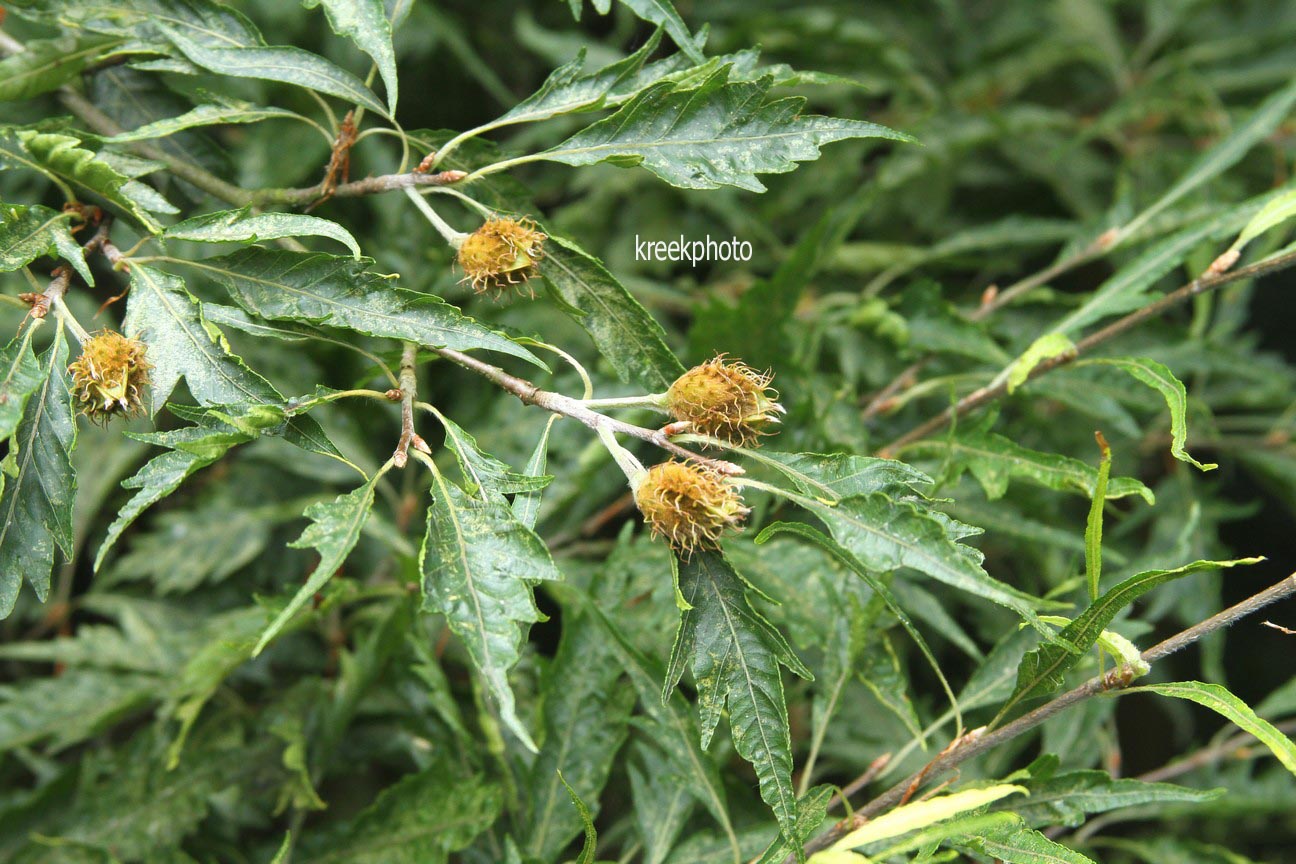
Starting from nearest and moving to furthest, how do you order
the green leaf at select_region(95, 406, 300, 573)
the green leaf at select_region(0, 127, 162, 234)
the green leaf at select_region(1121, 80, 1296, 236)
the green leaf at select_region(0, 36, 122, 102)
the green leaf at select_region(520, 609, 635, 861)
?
the green leaf at select_region(95, 406, 300, 573) → the green leaf at select_region(0, 127, 162, 234) → the green leaf at select_region(0, 36, 122, 102) → the green leaf at select_region(520, 609, 635, 861) → the green leaf at select_region(1121, 80, 1296, 236)

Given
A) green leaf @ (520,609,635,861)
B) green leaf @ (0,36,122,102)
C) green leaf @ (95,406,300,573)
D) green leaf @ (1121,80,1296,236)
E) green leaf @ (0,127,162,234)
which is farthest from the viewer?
green leaf @ (1121,80,1296,236)

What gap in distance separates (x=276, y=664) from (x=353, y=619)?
167 mm

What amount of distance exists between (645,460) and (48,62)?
80cm

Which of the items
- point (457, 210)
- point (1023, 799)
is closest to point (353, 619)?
point (457, 210)

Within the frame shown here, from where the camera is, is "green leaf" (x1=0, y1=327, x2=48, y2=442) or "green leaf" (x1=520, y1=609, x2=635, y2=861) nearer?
"green leaf" (x1=0, y1=327, x2=48, y2=442)

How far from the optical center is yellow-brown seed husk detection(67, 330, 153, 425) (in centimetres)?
77

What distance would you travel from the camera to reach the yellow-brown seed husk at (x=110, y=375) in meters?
0.77

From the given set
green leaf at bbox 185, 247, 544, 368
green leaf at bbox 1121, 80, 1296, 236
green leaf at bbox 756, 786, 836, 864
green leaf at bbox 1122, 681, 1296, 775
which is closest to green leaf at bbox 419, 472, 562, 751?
green leaf at bbox 185, 247, 544, 368

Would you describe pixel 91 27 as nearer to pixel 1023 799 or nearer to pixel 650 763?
pixel 650 763

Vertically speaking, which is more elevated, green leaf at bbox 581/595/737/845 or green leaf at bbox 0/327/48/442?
green leaf at bbox 0/327/48/442

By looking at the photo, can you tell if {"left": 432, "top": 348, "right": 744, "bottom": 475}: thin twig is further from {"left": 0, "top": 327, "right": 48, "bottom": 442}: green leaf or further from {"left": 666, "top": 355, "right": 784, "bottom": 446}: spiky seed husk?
{"left": 0, "top": 327, "right": 48, "bottom": 442}: green leaf

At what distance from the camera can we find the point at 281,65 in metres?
0.90

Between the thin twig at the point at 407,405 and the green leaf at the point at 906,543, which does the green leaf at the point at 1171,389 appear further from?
the thin twig at the point at 407,405

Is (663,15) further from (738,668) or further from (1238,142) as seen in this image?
(1238,142)
